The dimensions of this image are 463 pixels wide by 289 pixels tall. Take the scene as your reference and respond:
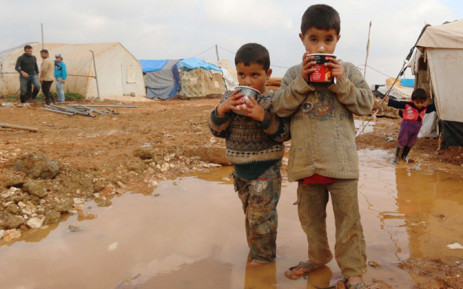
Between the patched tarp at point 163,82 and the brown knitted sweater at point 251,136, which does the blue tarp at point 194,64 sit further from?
the brown knitted sweater at point 251,136

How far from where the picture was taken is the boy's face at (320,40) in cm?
181

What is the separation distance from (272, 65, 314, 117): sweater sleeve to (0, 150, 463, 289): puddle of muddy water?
1019 mm

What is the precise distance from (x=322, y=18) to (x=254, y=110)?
1.84 feet

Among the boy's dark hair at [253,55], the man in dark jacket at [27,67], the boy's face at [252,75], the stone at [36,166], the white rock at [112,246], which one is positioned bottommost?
the white rock at [112,246]

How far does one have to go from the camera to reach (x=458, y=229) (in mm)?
2902

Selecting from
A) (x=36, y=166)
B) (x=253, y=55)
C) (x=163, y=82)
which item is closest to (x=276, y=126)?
(x=253, y=55)

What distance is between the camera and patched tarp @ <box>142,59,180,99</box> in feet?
65.3

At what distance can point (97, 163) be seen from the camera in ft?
13.9

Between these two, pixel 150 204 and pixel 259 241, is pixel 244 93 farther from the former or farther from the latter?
pixel 150 204

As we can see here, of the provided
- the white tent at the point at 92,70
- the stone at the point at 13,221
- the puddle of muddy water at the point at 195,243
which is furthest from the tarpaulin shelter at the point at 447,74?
the white tent at the point at 92,70

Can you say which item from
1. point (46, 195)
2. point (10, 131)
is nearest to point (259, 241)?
point (46, 195)

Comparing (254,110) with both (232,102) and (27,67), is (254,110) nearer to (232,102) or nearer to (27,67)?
(232,102)

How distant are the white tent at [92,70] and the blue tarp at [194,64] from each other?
7.95 ft

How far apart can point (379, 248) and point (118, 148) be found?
3942 millimetres
